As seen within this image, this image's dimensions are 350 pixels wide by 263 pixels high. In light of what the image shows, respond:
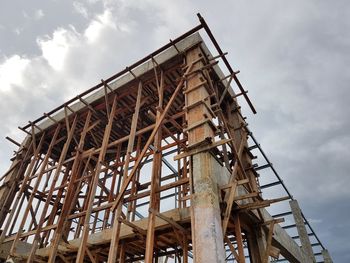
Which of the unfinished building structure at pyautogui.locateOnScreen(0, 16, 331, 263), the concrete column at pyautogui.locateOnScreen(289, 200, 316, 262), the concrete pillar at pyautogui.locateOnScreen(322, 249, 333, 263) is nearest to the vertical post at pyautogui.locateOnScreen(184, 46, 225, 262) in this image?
the unfinished building structure at pyautogui.locateOnScreen(0, 16, 331, 263)

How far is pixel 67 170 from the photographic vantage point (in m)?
13.6

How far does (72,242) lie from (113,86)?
5.85 m

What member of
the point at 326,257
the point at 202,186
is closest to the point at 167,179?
the point at 202,186

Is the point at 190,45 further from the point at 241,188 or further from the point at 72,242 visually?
the point at 72,242

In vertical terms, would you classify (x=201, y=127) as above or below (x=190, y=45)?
below

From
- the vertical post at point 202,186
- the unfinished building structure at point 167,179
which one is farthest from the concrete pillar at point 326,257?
the vertical post at point 202,186

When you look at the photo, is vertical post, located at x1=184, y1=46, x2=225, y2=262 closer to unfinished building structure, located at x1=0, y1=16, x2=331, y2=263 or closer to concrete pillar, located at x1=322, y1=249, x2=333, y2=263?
unfinished building structure, located at x1=0, y1=16, x2=331, y2=263

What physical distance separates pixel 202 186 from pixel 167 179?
18.4ft

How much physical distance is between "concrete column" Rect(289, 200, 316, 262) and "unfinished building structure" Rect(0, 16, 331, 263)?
4cm

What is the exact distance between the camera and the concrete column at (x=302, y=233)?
11.6 metres

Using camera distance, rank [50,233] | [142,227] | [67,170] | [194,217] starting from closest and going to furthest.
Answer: [194,217], [142,227], [50,233], [67,170]

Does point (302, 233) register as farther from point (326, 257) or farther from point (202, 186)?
point (202, 186)

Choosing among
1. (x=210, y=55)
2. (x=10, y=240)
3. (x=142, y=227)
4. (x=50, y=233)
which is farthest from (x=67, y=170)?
(x=210, y=55)

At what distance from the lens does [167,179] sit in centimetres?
1159
